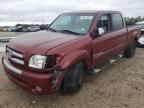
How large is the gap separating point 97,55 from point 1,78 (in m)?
2.59

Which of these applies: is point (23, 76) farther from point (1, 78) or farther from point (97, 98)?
point (1, 78)

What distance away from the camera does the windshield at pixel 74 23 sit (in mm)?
5094

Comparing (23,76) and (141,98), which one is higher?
(23,76)

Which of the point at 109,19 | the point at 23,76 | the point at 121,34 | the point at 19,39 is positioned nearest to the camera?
the point at 23,76

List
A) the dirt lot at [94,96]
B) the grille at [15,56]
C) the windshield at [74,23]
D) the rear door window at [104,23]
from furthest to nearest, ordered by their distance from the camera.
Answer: the rear door window at [104,23]
the windshield at [74,23]
the dirt lot at [94,96]
the grille at [15,56]

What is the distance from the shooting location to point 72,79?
437 centimetres

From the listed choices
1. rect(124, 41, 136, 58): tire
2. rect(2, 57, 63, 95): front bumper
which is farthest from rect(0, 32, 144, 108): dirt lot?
rect(124, 41, 136, 58): tire

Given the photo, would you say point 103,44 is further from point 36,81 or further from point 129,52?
point 129,52

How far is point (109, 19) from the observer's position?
6.10 metres

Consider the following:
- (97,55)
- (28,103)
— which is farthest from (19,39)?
(97,55)

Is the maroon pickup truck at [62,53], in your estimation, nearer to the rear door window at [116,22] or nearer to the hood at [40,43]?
the hood at [40,43]

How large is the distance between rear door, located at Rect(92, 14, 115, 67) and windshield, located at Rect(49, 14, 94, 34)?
0.30 meters

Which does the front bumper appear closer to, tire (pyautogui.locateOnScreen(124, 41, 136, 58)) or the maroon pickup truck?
the maroon pickup truck

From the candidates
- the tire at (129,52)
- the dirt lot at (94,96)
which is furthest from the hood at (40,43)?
the tire at (129,52)
